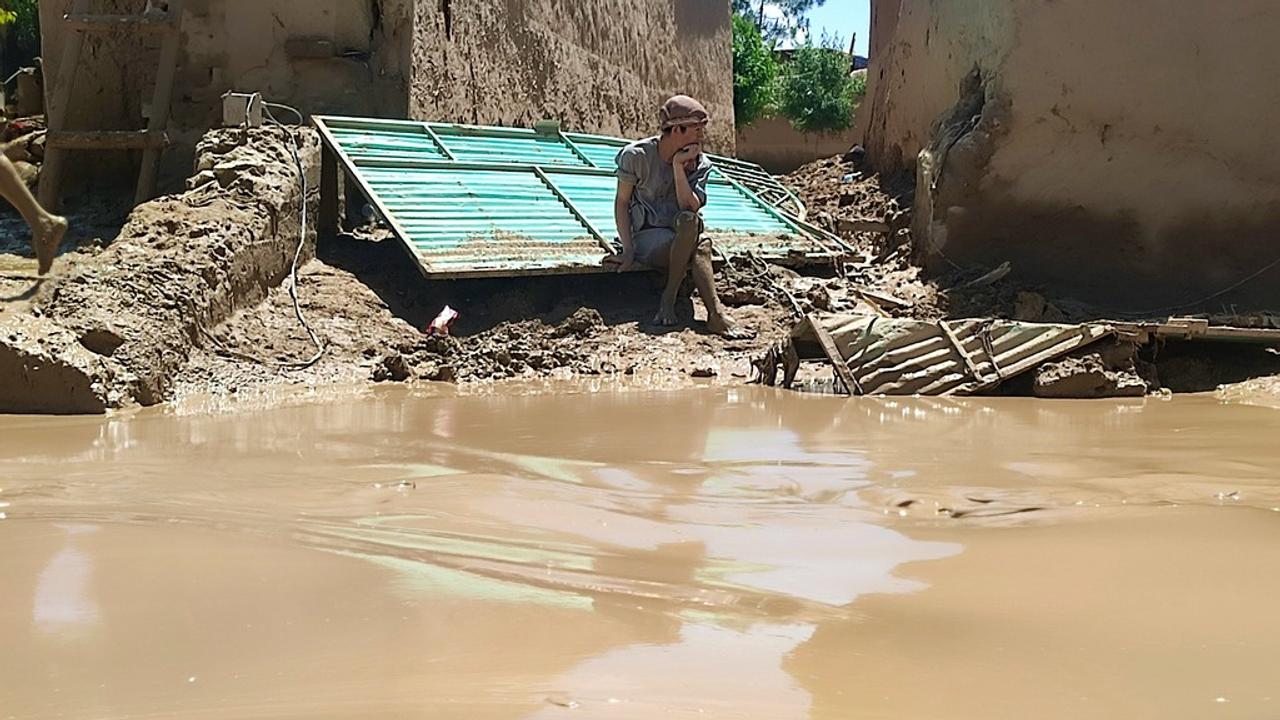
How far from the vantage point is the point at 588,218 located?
7.57m

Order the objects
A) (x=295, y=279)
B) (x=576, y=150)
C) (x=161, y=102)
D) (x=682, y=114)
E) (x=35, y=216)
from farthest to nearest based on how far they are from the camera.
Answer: (x=576, y=150)
(x=161, y=102)
(x=682, y=114)
(x=295, y=279)
(x=35, y=216)

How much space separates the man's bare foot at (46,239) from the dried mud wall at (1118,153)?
4830 mm

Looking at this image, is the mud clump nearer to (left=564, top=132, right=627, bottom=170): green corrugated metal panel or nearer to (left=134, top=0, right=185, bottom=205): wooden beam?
(left=564, top=132, right=627, bottom=170): green corrugated metal panel

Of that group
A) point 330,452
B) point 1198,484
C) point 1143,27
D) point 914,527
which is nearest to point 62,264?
point 330,452

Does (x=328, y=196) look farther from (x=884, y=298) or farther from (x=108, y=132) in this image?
(x=884, y=298)

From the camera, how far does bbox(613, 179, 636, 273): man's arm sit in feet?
21.9

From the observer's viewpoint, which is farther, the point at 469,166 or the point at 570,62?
the point at 570,62

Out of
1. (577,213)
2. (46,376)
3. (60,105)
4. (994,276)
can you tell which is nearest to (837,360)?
(994,276)

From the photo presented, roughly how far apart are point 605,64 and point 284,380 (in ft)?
19.7

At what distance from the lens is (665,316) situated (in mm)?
6691

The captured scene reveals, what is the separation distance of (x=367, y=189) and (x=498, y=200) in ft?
2.99

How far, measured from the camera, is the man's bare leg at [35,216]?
522 centimetres

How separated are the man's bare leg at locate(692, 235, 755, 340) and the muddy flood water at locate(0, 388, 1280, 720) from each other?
104 inches

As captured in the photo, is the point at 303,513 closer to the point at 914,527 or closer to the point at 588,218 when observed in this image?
the point at 914,527
